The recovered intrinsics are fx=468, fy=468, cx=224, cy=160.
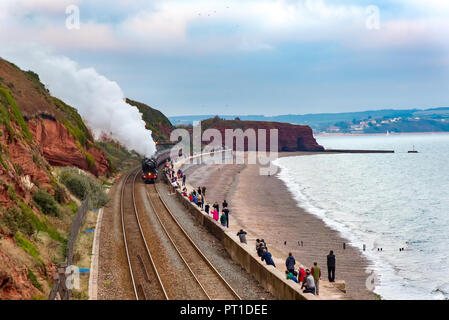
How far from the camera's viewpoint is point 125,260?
20.9 meters

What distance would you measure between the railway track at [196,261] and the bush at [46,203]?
20.1 ft

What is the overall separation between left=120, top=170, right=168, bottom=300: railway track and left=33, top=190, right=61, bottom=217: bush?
3.88 meters

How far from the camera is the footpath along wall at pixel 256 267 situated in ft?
51.2

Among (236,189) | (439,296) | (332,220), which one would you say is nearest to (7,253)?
(439,296)

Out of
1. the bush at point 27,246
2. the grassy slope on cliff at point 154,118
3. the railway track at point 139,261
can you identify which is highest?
the grassy slope on cliff at point 154,118

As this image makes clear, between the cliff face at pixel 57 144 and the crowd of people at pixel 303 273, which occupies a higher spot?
the cliff face at pixel 57 144

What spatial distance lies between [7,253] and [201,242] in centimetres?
1211

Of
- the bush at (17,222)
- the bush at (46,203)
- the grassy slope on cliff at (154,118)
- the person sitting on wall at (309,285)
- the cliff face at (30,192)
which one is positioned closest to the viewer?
the cliff face at (30,192)

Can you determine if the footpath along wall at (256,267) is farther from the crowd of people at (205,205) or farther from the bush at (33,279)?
the bush at (33,279)

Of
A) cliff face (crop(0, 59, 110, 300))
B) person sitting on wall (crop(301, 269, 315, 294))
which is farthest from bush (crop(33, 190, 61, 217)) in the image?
person sitting on wall (crop(301, 269, 315, 294))

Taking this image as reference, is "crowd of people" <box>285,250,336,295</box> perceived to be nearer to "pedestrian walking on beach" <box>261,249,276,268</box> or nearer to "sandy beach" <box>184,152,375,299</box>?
"pedestrian walking on beach" <box>261,249,276,268</box>

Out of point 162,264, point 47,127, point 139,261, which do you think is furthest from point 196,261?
point 47,127

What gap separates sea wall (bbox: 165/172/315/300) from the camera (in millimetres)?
15672

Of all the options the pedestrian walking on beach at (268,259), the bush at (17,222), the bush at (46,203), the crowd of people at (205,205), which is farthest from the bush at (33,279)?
the crowd of people at (205,205)
